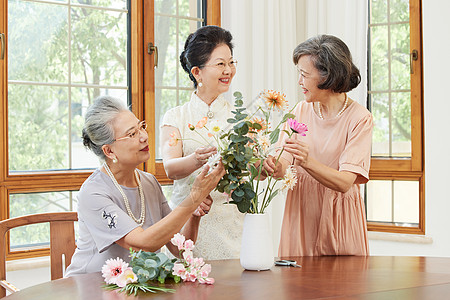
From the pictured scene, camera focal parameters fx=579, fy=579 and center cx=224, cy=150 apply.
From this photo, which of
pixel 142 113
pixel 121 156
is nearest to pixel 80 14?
pixel 142 113

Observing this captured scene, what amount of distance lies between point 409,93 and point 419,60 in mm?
255

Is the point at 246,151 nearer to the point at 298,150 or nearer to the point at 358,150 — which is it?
the point at 298,150

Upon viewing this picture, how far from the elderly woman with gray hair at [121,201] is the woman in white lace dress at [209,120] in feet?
0.66

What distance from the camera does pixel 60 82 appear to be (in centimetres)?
376

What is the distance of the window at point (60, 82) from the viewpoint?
3551 millimetres

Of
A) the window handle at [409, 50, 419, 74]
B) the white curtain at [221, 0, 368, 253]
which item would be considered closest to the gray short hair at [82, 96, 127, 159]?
the white curtain at [221, 0, 368, 253]

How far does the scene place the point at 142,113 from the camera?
4031mm

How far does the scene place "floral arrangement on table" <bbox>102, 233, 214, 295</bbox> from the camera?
166 centimetres

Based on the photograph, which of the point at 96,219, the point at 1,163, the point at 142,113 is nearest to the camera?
the point at 96,219

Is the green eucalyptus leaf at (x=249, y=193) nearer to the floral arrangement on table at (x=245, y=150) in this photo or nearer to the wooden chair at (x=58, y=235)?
the floral arrangement on table at (x=245, y=150)

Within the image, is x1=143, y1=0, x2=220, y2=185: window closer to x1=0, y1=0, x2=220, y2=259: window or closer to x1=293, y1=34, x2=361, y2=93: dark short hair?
x1=0, y1=0, x2=220, y2=259: window

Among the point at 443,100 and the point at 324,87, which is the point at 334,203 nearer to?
the point at 324,87

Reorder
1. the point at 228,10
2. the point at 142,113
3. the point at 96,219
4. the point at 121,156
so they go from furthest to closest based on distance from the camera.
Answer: the point at 228,10 → the point at 142,113 → the point at 121,156 → the point at 96,219

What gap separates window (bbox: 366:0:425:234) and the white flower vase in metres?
2.49
